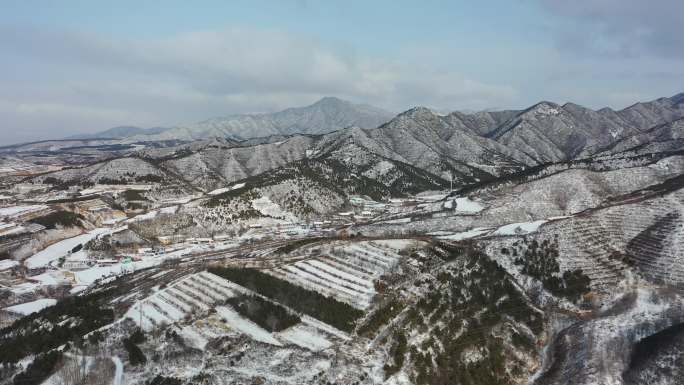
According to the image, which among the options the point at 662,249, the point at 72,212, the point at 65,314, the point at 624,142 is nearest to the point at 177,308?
the point at 65,314

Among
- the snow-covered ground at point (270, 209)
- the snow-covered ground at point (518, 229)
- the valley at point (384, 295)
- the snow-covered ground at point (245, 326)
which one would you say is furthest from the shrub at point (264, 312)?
the snow-covered ground at point (270, 209)

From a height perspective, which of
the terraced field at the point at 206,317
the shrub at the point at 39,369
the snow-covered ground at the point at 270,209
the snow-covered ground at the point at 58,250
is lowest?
the snow-covered ground at the point at 58,250

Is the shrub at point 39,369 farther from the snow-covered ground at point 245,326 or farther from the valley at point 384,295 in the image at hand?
the snow-covered ground at point 245,326

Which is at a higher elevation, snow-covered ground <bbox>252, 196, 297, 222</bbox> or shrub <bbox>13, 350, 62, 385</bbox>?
shrub <bbox>13, 350, 62, 385</bbox>

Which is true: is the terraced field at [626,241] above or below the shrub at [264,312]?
above

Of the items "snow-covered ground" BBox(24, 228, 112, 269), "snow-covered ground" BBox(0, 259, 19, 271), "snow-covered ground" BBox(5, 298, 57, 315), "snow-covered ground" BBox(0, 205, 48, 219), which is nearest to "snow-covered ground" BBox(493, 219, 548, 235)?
"snow-covered ground" BBox(5, 298, 57, 315)

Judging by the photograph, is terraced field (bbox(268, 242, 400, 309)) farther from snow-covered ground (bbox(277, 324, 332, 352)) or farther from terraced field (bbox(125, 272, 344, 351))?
snow-covered ground (bbox(277, 324, 332, 352))

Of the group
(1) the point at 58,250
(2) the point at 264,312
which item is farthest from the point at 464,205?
(1) the point at 58,250

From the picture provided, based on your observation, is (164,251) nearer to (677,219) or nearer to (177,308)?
(177,308)

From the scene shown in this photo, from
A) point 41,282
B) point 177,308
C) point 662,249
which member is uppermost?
point 662,249
